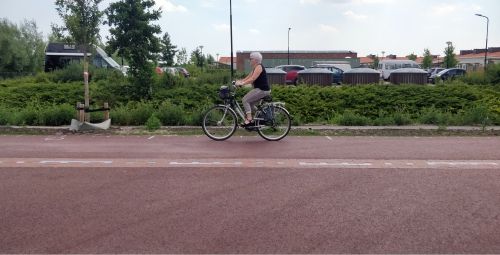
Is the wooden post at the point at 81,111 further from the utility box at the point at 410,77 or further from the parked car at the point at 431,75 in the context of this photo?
the parked car at the point at 431,75

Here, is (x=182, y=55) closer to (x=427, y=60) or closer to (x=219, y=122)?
(x=427, y=60)

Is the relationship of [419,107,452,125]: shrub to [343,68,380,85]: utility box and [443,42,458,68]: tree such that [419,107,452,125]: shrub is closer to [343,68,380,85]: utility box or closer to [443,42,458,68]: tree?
[343,68,380,85]: utility box

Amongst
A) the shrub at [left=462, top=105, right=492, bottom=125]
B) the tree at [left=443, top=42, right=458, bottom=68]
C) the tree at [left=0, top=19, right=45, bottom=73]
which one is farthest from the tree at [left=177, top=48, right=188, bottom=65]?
the shrub at [left=462, top=105, right=492, bottom=125]

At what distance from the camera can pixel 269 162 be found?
8195 mm

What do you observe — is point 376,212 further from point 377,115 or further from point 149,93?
point 149,93

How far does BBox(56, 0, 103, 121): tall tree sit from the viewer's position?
1255 centimetres

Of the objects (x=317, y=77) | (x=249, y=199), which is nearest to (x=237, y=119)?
(x=249, y=199)

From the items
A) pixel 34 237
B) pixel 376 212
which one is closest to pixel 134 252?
pixel 34 237

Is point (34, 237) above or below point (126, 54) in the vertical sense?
below

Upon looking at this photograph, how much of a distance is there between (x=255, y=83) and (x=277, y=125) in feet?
3.30

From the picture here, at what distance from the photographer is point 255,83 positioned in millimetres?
10703

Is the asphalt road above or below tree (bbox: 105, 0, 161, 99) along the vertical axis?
below

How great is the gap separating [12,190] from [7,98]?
11830 mm

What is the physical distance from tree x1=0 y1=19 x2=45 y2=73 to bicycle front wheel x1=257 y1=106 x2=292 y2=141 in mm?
42605
